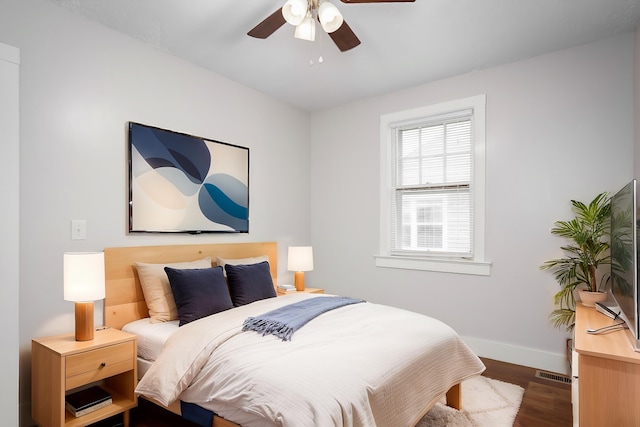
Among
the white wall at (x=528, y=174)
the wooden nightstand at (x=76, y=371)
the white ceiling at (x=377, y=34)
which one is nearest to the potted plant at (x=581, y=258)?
the white wall at (x=528, y=174)

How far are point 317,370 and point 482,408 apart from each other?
1507mm

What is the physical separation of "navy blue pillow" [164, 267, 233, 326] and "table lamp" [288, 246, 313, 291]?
1.19 meters

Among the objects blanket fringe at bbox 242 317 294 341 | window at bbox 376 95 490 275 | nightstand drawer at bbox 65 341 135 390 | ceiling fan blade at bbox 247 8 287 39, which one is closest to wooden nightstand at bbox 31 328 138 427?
nightstand drawer at bbox 65 341 135 390

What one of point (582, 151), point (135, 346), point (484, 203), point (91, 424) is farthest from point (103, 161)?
point (582, 151)

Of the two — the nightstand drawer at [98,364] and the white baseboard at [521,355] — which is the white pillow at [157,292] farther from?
the white baseboard at [521,355]

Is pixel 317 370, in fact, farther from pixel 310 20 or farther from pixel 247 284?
pixel 310 20

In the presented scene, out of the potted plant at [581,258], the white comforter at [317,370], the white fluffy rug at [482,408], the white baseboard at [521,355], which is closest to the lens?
the white comforter at [317,370]

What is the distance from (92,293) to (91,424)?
2.68ft

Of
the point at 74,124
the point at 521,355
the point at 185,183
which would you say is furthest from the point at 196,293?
the point at 521,355

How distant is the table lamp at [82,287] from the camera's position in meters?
2.22

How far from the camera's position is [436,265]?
3.79m

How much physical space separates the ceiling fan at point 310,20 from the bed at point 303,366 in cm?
181

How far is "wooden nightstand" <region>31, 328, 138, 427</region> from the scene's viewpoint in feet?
6.70

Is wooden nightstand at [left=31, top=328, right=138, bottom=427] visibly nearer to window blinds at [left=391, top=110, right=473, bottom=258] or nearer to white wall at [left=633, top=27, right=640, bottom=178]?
window blinds at [left=391, top=110, right=473, bottom=258]
